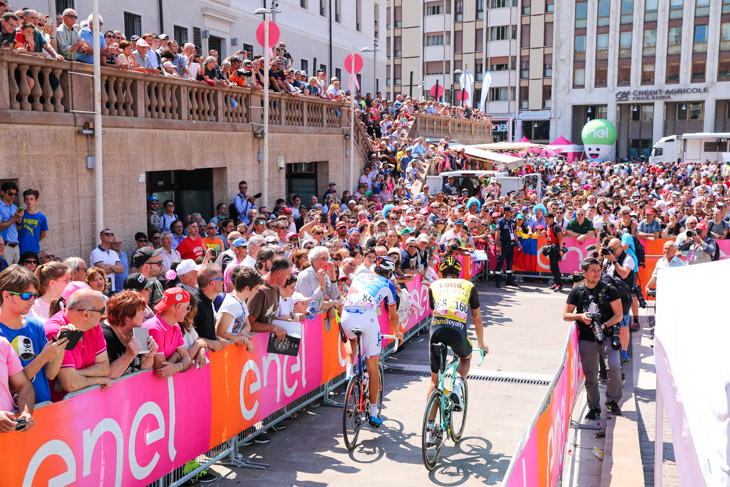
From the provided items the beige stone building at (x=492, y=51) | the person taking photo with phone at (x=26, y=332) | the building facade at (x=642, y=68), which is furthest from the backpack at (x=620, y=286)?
the building facade at (x=642, y=68)

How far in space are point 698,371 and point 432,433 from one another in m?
3.73

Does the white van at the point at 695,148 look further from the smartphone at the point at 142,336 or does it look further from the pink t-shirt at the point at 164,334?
the smartphone at the point at 142,336

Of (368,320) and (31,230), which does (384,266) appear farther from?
(31,230)

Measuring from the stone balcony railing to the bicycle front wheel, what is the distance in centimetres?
780

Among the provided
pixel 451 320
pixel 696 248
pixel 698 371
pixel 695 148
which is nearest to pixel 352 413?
pixel 451 320

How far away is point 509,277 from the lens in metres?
19.0

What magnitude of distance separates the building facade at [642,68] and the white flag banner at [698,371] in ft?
245

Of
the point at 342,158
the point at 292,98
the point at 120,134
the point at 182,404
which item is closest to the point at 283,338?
the point at 182,404

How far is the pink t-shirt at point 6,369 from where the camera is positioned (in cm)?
489

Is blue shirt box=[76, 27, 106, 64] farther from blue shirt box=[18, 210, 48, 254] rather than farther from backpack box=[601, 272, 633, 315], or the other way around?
backpack box=[601, 272, 633, 315]

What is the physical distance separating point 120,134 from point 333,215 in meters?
6.52

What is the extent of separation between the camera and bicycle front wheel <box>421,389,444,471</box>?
23.6 feet

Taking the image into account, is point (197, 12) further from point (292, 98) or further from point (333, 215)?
point (333, 215)

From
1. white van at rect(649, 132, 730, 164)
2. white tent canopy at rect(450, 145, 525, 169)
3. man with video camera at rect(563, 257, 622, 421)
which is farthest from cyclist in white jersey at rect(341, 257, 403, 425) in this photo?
white van at rect(649, 132, 730, 164)
